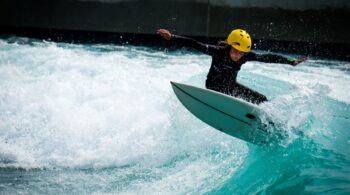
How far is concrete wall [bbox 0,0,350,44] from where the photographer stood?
14250 mm

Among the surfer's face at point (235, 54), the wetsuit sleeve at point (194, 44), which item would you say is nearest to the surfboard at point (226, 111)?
the wetsuit sleeve at point (194, 44)

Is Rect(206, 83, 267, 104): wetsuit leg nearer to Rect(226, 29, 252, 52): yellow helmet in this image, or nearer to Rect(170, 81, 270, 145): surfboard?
Rect(170, 81, 270, 145): surfboard

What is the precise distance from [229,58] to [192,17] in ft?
31.2

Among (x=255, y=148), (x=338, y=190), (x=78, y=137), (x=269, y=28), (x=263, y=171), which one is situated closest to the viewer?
(x=338, y=190)

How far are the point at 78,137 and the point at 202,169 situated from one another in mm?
2388

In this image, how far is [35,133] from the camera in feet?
20.4

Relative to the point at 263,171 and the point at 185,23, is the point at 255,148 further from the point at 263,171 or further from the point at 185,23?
the point at 185,23

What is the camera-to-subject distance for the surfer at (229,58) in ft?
17.0

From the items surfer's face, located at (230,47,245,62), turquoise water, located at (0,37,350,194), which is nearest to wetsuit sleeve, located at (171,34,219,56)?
surfer's face, located at (230,47,245,62)

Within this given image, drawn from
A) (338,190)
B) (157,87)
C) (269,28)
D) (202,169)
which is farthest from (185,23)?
(338,190)

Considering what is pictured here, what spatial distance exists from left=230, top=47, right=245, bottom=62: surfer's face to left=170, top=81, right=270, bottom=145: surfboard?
0.76 metres

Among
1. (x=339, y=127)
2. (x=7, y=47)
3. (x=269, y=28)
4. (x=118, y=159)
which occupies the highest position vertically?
(x=269, y=28)

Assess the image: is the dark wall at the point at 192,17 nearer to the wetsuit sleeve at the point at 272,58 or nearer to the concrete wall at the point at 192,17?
the concrete wall at the point at 192,17

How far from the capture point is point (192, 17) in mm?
14492
